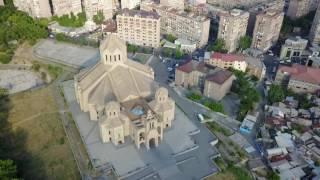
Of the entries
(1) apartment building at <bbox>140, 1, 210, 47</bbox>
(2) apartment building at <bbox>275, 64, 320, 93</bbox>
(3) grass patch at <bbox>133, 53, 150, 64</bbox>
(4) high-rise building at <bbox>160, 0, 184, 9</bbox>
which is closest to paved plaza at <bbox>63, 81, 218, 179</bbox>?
(2) apartment building at <bbox>275, 64, 320, 93</bbox>

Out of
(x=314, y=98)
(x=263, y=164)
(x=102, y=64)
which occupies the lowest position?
(x=263, y=164)

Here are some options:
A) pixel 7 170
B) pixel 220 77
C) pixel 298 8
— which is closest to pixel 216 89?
pixel 220 77

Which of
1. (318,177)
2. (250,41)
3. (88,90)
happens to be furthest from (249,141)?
(250,41)

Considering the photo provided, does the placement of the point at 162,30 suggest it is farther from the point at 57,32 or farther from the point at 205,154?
the point at 205,154

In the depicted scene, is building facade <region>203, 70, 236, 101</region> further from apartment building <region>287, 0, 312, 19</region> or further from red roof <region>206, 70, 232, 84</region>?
apartment building <region>287, 0, 312, 19</region>

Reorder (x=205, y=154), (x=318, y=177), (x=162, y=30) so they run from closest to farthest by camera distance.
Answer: (x=318, y=177) < (x=205, y=154) < (x=162, y=30)

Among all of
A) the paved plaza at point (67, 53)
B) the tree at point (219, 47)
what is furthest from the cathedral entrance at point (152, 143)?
the tree at point (219, 47)
